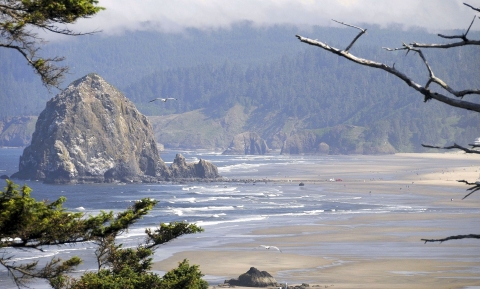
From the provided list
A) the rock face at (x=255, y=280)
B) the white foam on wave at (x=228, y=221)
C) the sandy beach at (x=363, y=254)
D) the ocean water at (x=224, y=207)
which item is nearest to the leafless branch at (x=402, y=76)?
the rock face at (x=255, y=280)

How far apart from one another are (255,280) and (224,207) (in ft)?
141

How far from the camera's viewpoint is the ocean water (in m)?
48.0

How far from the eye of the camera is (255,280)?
1416 inches

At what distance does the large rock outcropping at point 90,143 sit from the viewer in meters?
122

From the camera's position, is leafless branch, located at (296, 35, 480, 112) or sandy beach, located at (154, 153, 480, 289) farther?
sandy beach, located at (154, 153, 480, 289)

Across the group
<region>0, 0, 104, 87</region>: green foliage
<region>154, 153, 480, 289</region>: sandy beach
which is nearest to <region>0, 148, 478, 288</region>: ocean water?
<region>154, 153, 480, 289</region>: sandy beach

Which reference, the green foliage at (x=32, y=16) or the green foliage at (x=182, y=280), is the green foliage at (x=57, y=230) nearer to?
the green foliage at (x=182, y=280)

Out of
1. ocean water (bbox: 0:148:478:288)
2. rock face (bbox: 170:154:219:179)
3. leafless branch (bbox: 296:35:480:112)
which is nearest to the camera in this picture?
leafless branch (bbox: 296:35:480:112)

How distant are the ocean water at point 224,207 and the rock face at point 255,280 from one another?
91.5 inches

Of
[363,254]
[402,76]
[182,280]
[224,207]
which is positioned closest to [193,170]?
[224,207]

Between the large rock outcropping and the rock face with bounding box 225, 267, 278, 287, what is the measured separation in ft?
286

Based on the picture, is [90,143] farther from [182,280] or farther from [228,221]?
[182,280]

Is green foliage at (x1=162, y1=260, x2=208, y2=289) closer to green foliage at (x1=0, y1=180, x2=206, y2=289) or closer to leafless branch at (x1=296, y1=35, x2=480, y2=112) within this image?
green foliage at (x1=0, y1=180, x2=206, y2=289)

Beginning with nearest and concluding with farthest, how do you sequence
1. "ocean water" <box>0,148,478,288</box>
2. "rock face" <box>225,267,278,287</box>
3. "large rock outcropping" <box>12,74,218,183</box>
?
1. "rock face" <box>225,267,278,287</box>
2. "ocean water" <box>0,148,478,288</box>
3. "large rock outcropping" <box>12,74,218,183</box>
